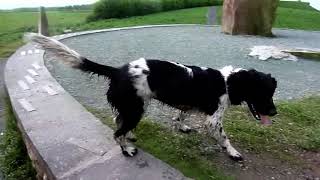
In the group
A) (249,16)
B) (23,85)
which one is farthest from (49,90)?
(249,16)

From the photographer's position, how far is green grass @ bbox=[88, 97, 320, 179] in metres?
3.65

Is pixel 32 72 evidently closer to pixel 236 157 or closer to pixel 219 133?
pixel 219 133

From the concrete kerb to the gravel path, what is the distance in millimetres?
529

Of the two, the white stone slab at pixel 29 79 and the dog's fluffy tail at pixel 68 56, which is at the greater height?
the dog's fluffy tail at pixel 68 56

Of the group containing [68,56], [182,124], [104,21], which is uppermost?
[68,56]

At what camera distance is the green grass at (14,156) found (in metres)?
4.42

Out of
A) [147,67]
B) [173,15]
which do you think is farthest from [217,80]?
[173,15]

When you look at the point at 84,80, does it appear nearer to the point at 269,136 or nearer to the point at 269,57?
the point at 269,136

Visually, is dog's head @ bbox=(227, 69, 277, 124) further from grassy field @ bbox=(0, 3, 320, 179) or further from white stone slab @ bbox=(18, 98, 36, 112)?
white stone slab @ bbox=(18, 98, 36, 112)

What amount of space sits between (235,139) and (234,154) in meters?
0.49

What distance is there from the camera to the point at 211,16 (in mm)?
17703

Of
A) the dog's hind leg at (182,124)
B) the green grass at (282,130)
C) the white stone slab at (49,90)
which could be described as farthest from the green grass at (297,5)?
the dog's hind leg at (182,124)

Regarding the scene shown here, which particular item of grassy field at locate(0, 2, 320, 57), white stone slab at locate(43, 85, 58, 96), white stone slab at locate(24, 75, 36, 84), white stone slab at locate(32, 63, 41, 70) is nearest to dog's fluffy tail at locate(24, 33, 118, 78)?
white stone slab at locate(43, 85, 58, 96)

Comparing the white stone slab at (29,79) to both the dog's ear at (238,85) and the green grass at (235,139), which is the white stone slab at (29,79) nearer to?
the green grass at (235,139)
